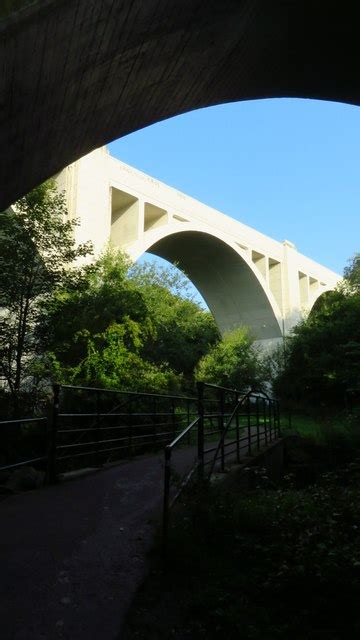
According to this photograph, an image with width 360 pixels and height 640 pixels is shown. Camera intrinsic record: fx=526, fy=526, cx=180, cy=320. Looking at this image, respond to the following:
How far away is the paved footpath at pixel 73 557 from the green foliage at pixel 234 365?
20.4m

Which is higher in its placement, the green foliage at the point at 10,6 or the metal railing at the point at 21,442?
the green foliage at the point at 10,6

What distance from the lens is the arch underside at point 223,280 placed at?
25969 mm

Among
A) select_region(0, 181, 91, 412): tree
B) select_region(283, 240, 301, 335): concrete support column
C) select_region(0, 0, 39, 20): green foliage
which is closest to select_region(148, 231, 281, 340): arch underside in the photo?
select_region(283, 240, 301, 335): concrete support column

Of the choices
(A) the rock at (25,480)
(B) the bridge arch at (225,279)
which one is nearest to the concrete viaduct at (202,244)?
(B) the bridge arch at (225,279)

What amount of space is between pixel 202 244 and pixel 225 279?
450 centimetres

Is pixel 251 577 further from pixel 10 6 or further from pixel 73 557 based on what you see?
pixel 10 6

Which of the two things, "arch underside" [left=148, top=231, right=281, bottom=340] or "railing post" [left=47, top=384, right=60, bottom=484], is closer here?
"railing post" [left=47, top=384, right=60, bottom=484]

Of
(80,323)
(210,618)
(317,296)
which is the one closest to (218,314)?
(317,296)

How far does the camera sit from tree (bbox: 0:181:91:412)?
8445 mm

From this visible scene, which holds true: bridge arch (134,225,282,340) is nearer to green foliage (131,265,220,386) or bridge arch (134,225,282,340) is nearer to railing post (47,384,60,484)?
green foliage (131,265,220,386)

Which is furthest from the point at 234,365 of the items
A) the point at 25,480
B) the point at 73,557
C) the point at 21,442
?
the point at 73,557

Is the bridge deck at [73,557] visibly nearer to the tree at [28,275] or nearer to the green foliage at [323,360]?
the tree at [28,275]

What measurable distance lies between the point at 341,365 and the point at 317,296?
14889mm

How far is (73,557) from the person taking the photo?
9.68 ft
